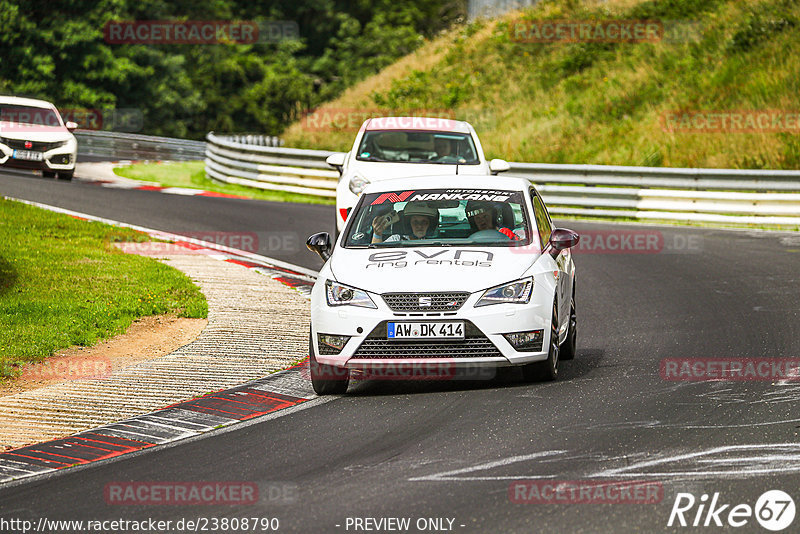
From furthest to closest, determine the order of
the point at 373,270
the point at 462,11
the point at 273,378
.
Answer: the point at 462,11 < the point at 273,378 < the point at 373,270

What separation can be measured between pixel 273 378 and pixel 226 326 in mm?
2374

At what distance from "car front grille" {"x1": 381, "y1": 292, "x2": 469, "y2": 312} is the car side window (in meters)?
1.34

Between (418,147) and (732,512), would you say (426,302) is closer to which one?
(732,512)

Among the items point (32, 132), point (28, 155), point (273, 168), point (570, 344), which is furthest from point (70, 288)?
point (273, 168)

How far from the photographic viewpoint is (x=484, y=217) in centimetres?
1010

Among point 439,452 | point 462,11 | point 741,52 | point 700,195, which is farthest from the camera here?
point 462,11

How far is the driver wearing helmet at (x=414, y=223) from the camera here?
32.7ft

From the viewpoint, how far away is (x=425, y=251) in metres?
9.56

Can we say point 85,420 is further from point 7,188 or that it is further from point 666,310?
point 7,188

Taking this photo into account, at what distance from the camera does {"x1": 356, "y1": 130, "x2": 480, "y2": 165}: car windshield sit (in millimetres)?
16797

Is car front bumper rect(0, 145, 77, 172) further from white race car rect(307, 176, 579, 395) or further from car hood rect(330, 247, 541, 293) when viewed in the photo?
car hood rect(330, 247, 541, 293)

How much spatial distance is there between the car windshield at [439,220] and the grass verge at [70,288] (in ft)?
10.1

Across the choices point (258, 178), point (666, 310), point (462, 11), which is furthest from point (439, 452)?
point (462, 11)

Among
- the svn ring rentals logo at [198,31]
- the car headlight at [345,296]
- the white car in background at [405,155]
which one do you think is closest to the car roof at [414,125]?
the white car in background at [405,155]
